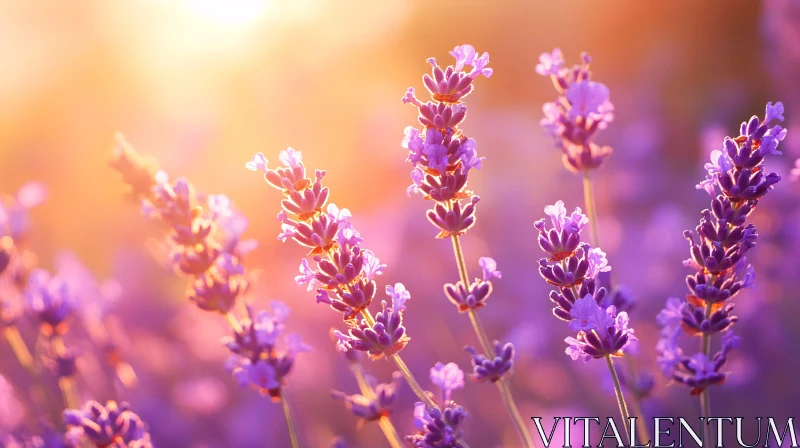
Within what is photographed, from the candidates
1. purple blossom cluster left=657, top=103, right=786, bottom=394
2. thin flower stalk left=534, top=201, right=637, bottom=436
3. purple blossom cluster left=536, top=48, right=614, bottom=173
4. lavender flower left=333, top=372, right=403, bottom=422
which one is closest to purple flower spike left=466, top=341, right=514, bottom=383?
thin flower stalk left=534, top=201, right=637, bottom=436

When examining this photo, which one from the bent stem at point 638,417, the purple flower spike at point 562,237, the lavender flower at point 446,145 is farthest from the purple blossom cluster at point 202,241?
the bent stem at point 638,417

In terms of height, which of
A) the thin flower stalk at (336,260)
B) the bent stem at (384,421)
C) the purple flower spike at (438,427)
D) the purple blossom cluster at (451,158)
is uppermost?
the purple blossom cluster at (451,158)

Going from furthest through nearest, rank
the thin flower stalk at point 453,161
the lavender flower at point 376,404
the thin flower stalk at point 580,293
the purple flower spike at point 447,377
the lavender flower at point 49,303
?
the lavender flower at point 49,303, the lavender flower at point 376,404, the purple flower spike at point 447,377, the thin flower stalk at point 453,161, the thin flower stalk at point 580,293

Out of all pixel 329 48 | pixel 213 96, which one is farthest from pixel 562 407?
pixel 329 48

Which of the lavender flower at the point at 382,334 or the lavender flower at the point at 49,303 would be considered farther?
the lavender flower at the point at 49,303

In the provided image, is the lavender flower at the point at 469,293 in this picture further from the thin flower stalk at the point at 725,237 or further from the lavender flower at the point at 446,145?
the thin flower stalk at the point at 725,237

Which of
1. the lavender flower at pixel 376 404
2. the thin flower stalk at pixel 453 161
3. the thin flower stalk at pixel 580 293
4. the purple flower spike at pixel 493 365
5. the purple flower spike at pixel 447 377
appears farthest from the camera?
the lavender flower at pixel 376 404

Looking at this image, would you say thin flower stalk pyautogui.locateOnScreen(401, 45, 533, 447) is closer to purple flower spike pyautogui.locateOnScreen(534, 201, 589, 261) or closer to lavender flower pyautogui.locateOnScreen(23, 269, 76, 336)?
purple flower spike pyautogui.locateOnScreen(534, 201, 589, 261)

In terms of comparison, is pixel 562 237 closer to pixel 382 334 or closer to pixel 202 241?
pixel 382 334
